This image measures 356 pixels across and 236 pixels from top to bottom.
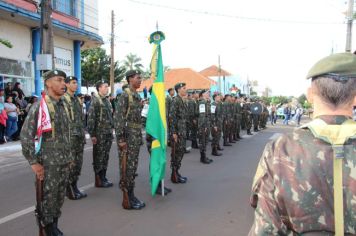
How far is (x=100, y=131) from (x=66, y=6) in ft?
50.9

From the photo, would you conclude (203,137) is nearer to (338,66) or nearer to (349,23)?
(338,66)

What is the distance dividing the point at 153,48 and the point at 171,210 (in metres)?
2.67

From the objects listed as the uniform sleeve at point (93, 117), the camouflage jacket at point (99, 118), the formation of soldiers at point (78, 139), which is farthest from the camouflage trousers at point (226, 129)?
the uniform sleeve at point (93, 117)

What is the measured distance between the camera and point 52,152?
3971mm

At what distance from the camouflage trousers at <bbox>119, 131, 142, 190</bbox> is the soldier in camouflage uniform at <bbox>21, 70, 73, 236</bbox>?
3.76 feet

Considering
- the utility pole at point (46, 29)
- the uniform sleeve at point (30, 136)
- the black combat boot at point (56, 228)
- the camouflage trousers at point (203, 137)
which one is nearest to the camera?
the uniform sleeve at point (30, 136)

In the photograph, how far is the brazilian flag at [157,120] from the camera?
232 inches

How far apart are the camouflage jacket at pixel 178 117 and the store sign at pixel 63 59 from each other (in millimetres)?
12671

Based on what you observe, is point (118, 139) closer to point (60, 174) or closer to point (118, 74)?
point (60, 174)

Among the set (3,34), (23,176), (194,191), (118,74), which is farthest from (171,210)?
(118,74)

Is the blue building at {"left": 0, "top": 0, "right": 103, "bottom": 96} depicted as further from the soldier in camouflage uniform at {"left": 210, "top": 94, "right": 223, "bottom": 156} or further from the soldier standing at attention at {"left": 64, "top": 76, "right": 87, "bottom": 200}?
the soldier standing at attention at {"left": 64, "top": 76, "right": 87, "bottom": 200}

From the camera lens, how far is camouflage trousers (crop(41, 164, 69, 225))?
3.87 metres

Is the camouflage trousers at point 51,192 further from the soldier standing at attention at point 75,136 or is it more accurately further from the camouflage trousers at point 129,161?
the soldier standing at attention at point 75,136

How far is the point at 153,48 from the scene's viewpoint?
611 centimetres
